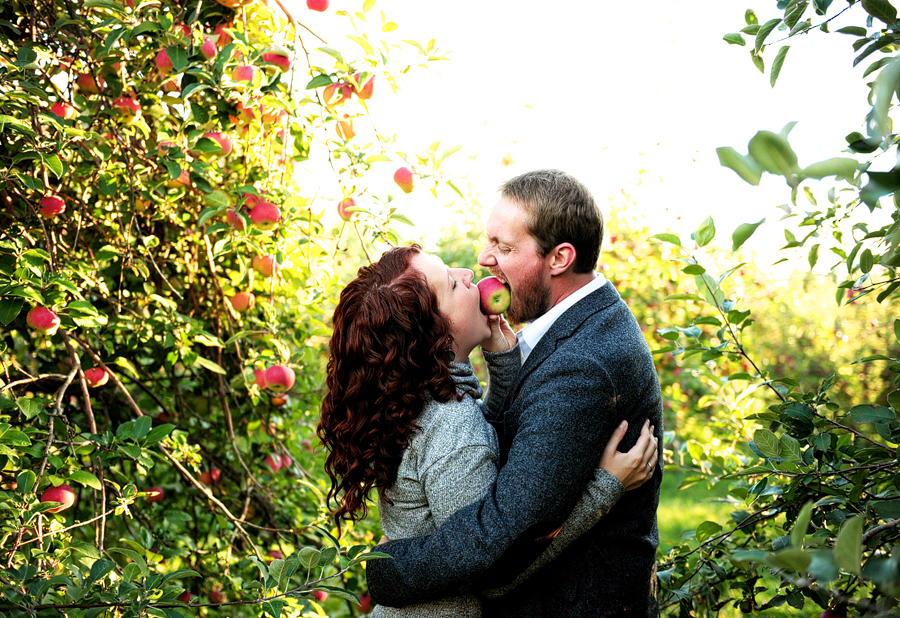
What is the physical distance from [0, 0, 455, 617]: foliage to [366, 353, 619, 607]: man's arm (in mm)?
160

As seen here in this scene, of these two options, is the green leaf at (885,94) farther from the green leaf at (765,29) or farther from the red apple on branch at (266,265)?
the red apple on branch at (266,265)

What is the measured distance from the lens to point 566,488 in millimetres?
1309

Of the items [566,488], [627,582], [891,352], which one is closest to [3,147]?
[566,488]

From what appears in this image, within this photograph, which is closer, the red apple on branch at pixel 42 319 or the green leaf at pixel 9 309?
the green leaf at pixel 9 309

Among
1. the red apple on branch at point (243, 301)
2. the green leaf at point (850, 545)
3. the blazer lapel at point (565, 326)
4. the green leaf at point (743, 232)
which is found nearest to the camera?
the green leaf at point (850, 545)

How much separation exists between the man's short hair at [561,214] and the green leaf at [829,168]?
115 cm

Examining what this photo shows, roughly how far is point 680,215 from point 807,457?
3057mm

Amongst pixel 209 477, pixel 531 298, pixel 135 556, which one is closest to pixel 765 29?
pixel 531 298

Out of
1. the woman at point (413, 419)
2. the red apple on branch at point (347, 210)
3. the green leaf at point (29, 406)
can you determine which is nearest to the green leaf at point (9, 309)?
the green leaf at point (29, 406)

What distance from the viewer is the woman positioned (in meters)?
1.39

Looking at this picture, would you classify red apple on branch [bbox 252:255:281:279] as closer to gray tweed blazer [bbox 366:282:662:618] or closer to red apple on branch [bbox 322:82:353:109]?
red apple on branch [bbox 322:82:353:109]

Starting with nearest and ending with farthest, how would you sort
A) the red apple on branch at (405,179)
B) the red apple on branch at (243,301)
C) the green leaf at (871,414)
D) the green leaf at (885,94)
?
1. the green leaf at (885,94)
2. the green leaf at (871,414)
3. the red apple on branch at (405,179)
4. the red apple on branch at (243,301)

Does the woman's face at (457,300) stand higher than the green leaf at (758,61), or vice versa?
the green leaf at (758,61)

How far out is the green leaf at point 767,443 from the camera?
4.37 ft
